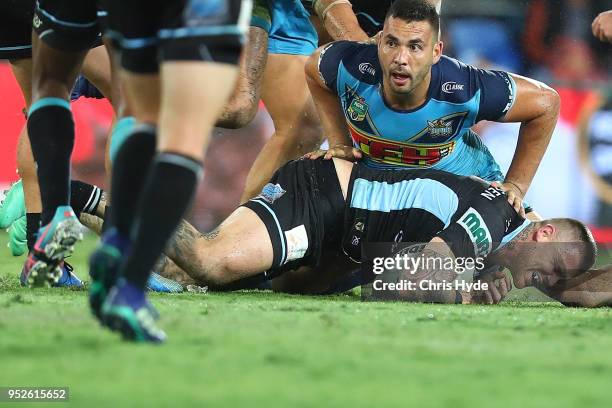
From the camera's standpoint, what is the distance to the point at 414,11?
4816 millimetres

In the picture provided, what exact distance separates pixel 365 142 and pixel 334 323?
68.5 inches

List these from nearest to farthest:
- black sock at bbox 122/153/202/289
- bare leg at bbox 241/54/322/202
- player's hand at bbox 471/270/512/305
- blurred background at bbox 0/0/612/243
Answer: black sock at bbox 122/153/202/289, player's hand at bbox 471/270/512/305, bare leg at bbox 241/54/322/202, blurred background at bbox 0/0/612/243

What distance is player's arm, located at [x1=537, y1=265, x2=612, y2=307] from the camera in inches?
179

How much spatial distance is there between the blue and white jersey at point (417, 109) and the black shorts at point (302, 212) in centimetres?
29

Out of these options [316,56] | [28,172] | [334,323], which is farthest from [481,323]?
[28,172]

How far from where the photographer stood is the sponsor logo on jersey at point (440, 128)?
483cm

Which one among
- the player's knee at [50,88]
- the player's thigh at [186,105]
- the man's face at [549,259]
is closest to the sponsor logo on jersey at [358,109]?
the man's face at [549,259]

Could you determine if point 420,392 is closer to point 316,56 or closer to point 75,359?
point 75,359

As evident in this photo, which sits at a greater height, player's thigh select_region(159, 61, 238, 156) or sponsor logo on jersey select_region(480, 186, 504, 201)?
player's thigh select_region(159, 61, 238, 156)

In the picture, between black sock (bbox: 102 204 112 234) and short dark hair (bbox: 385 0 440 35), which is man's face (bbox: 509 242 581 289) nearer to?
short dark hair (bbox: 385 0 440 35)

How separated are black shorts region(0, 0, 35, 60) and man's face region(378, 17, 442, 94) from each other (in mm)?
1481

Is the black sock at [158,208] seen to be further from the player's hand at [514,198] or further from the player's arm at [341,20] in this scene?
the player's arm at [341,20]

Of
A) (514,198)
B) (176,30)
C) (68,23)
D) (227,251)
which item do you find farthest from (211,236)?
(176,30)

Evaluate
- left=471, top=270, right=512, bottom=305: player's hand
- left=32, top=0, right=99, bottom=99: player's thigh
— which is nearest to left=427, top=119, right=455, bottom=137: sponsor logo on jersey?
left=471, top=270, right=512, bottom=305: player's hand
